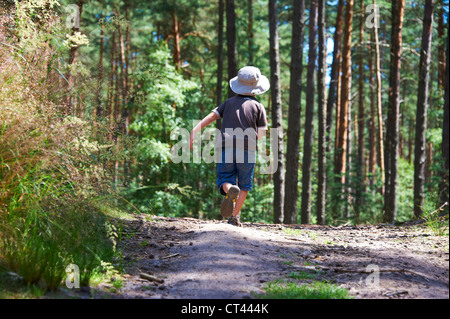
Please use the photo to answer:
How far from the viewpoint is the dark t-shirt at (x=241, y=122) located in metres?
6.61

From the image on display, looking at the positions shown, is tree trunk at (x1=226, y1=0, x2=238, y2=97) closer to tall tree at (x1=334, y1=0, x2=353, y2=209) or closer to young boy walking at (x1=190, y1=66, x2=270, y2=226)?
young boy walking at (x1=190, y1=66, x2=270, y2=226)

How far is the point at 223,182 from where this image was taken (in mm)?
6738

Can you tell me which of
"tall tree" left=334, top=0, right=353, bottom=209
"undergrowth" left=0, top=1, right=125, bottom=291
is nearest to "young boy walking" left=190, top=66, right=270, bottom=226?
"undergrowth" left=0, top=1, right=125, bottom=291

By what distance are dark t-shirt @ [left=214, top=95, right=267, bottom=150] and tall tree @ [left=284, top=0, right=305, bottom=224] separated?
239 inches

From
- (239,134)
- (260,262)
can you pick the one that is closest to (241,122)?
(239,134)

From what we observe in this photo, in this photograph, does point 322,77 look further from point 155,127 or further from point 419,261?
point 419,261

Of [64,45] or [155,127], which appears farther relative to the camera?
[155,127]

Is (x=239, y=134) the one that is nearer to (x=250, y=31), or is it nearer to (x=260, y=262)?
(x=260, y=262)

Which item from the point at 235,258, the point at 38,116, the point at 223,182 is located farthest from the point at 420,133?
the point at 38,116

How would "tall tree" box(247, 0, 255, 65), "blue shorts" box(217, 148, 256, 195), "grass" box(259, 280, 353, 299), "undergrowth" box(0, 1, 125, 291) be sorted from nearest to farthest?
1. "grass" box(259, 280, 353, 299)
2. "undergrowth" box(0, 1, 125, 291)
3. "blue shorts" box(217, 148, 256, 195)
4. "tall tree" box(247, 0, 255, 65)

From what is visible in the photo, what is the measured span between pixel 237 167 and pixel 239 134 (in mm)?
500

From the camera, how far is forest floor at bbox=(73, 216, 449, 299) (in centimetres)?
400

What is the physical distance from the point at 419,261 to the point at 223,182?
2.81 metres
